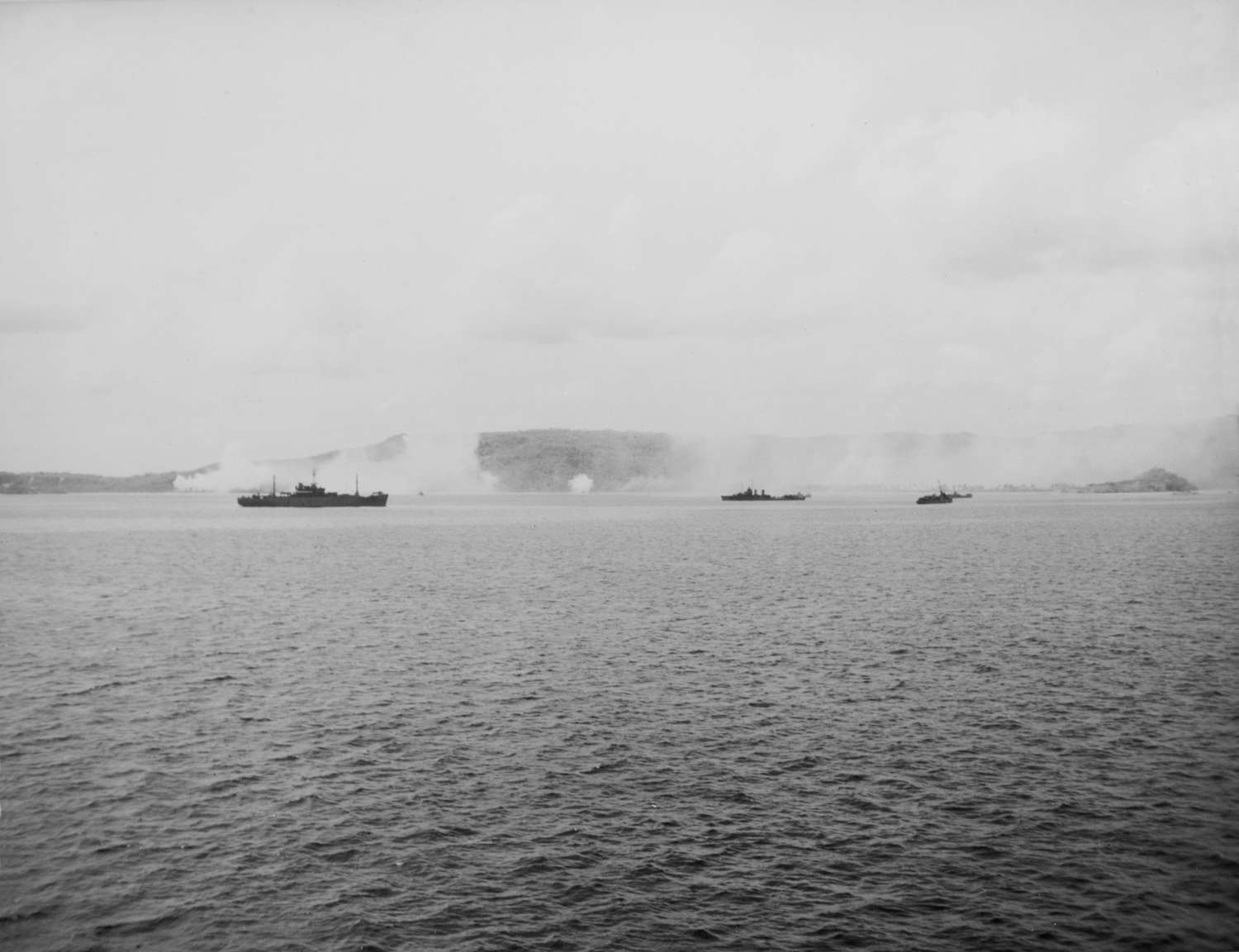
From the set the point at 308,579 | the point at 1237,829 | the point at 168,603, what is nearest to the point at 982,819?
the point at 1237,829

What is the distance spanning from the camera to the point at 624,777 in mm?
30922

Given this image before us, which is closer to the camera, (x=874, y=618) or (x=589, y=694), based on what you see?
(x=589, y=694)

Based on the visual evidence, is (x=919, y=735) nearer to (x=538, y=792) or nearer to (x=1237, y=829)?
(x=1237, y=829)

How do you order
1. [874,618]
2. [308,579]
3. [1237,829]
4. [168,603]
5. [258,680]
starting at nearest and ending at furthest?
1. [1237,829]
2. [258,680]
3. [874,618]
4. [168,603]
5. [308,579]

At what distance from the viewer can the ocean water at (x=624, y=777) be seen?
22.0 meters

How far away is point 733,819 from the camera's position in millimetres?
27188

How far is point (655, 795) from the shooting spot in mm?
29078

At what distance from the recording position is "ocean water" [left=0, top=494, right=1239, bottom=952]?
22000 mm

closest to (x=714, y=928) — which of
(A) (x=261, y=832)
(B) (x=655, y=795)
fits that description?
(B) (x=655, y=795)

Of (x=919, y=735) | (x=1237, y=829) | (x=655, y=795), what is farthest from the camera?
(x=919, y=735)

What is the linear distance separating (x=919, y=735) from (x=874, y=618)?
2855 centimetres

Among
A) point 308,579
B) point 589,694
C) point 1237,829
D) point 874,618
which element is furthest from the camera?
point 308,579

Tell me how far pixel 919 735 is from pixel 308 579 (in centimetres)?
7181

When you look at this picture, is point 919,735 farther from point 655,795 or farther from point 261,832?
point 261,832
